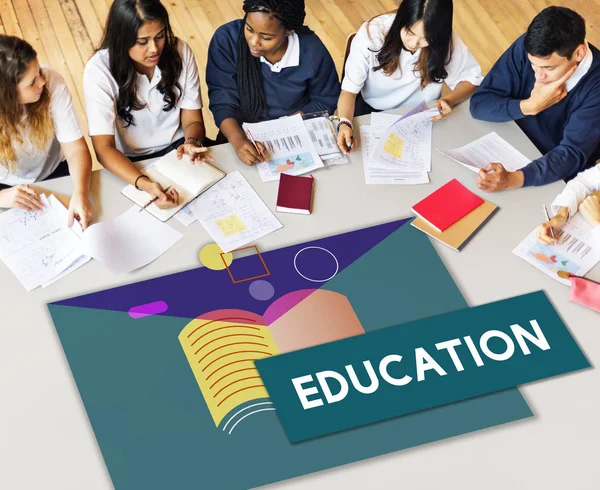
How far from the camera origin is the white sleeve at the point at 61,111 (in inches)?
82.1

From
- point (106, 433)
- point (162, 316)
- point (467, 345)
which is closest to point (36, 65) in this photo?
point (162, 316)

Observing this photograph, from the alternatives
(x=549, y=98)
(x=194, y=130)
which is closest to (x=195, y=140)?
(x=194, y=130)

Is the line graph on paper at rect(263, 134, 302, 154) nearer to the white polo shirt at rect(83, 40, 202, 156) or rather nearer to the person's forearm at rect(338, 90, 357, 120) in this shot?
the person's forearm at rect(338, 90, 357, 120)

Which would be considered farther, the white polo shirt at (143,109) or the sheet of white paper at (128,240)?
the white polo shirt at (143,109)

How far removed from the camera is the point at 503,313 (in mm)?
1863

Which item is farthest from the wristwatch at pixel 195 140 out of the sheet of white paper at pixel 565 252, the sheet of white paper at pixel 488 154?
the sheet of white paper at pixel 565 252

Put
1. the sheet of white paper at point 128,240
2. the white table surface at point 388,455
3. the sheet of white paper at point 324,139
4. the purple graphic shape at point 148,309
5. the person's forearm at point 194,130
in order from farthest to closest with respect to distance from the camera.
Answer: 1. the person's forearm at point 194,130
2. the sheet of white paper at point 324,139
3. the sheet of white paper at point 128,240
4. the purple graphic shape at point 148,309
5. the white table surface at point 388,455

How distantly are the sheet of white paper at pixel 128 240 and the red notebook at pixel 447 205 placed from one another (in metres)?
0.73

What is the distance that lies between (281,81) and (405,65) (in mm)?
445

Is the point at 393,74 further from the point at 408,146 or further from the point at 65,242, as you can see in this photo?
the point at 65,242

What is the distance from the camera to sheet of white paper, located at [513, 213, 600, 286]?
6.48ft

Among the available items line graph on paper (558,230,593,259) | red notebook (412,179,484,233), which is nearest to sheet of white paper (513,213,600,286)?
line graph on paper (558,230,593,259)

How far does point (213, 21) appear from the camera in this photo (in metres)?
3.81

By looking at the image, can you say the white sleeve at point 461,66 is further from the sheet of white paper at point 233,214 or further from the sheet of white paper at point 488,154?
the sheet of white paper at point 233,214
